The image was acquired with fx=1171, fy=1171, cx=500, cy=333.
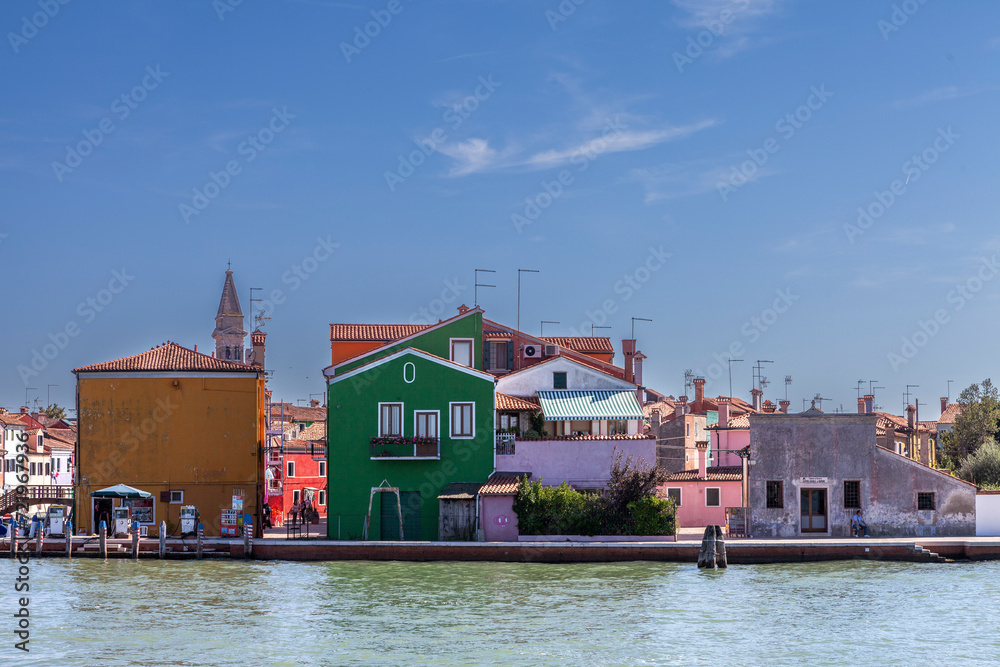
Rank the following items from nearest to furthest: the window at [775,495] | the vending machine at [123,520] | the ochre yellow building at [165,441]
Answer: the window at [775,495] < the vending machine at [123,520] < the ochre yellow building at [165,441]

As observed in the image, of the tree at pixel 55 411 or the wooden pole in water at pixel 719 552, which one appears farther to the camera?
the tree at pixel 55 411

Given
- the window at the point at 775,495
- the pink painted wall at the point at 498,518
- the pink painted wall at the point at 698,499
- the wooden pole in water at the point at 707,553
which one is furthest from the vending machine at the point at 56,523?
the window at the point at 775,495

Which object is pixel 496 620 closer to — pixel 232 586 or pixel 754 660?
pixel 754 660

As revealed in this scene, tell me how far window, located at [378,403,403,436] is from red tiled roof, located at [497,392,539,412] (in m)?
3.74

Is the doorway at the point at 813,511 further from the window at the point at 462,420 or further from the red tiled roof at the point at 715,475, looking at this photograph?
the window at the point at 462,420

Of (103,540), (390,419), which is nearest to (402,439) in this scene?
(390,419)

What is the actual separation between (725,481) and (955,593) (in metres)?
17.6

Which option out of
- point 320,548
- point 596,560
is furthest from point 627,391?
point 320,548

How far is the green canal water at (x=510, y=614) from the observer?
2312 cm

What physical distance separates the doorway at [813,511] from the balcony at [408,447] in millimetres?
12865

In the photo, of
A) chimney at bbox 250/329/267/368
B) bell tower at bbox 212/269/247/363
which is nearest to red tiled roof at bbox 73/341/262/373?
chimney at bbox 250/329/267/368

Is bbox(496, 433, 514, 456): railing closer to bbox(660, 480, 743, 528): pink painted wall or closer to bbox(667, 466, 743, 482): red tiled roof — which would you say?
bbox(667, 466, 743, 482): red tiled roof

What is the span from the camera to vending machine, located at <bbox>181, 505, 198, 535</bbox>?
41.4 meters

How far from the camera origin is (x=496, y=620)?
2642cm
